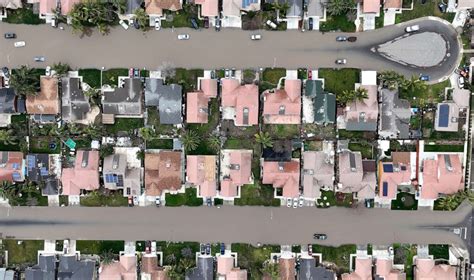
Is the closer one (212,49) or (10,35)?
(212,49)

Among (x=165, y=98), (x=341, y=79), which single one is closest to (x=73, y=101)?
(x=165, y=98)

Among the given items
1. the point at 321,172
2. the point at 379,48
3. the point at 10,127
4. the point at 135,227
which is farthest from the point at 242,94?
the point at 10,127

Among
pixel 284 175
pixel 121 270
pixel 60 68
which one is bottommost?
pixel 121 270

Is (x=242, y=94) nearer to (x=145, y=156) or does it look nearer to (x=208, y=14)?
(x=208, y=14)

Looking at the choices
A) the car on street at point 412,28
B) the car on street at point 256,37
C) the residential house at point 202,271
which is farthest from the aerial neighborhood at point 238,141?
the car on street at point 412,28

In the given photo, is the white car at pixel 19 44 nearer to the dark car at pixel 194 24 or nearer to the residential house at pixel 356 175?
the dark car at pixel 194 24

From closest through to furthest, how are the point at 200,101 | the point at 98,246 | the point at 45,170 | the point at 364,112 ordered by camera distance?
the point at 364,112
the point at 200,101
the point at 45,170
the point at 98,246

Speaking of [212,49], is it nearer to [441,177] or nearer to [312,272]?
[312,272]
